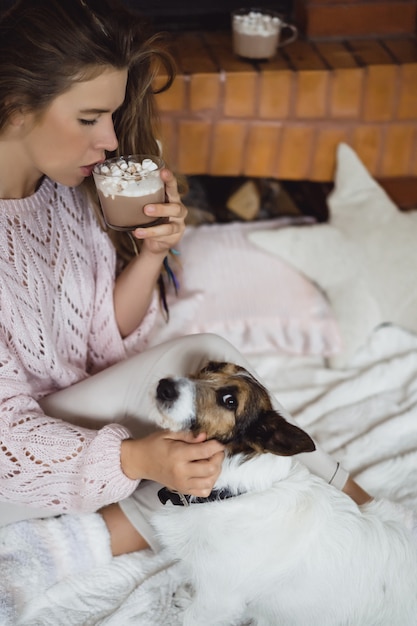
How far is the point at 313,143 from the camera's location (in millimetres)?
2230

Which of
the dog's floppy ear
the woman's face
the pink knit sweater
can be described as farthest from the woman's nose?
the dog's floppy ear

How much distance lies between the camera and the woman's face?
126 centimetres

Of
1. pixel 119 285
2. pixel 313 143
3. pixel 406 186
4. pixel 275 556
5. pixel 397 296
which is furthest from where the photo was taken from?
pixel 406 186

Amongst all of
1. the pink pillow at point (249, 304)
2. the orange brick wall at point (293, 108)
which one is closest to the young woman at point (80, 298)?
the pink pillow at point (249, 304)

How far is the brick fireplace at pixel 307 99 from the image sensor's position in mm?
2111

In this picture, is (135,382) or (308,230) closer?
(135,382)

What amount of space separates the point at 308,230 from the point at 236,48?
0.56 metres

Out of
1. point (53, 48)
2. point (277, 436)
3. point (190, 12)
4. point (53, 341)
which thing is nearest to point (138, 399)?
point (53, 341)

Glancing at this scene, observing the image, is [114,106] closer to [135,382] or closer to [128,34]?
[128,34]

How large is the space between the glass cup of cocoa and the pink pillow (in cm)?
55

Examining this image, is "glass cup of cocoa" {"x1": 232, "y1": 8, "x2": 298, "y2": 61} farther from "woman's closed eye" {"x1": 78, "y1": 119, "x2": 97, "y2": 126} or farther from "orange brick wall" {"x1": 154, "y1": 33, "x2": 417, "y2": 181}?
"woman's closed eye" {"x1": 78, "y1": 119, "x2": 97, "y2": 126}

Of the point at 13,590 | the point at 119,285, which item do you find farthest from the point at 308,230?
the point at 13,590

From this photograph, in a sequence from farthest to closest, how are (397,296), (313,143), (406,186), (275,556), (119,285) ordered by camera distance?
(406,186) → (313,143) → (397,296) → (119,285) → (275,556)

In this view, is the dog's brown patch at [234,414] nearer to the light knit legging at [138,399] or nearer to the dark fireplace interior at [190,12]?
the light knit legging at [138,399]
